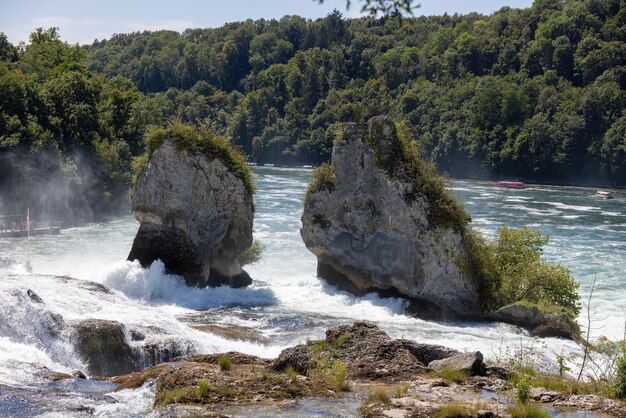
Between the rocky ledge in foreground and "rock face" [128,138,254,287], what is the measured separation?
53.8 feet

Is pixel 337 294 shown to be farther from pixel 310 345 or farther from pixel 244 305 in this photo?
pixel 310 345

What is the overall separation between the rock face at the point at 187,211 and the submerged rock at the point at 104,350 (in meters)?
11.9

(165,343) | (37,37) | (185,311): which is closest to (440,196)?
(185,311)

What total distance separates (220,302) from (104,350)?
1101cm

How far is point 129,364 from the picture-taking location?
21.3 m

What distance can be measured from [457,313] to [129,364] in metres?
13.7

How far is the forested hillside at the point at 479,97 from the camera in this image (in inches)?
5128

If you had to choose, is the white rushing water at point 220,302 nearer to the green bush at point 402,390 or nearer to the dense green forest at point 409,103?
the green bush at point 402,390

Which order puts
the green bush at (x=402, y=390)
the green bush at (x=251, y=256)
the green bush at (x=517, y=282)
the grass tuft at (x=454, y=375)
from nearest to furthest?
the green bush at (x=402, y=390), the grass tuft at (x=454, y=375), the green bush at (x=517, y=282), the green bush at (x=251, y=256)

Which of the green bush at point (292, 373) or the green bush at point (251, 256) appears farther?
the green bush at point (251, 256)

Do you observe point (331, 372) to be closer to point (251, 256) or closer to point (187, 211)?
point (187, 211)

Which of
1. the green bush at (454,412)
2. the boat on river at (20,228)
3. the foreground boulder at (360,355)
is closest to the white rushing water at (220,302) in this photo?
the boat on river at (20,228)

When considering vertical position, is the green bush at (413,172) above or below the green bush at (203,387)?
above

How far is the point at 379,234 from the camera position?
33.7m
